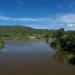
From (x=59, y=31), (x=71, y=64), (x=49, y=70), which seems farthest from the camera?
(x=59, y=31)

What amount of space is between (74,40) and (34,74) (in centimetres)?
2100

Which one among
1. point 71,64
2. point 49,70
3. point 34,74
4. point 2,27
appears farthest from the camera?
point 2,27

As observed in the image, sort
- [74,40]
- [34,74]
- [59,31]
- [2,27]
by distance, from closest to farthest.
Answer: [34,74] → [74,40] → [59,31] → [2,27]

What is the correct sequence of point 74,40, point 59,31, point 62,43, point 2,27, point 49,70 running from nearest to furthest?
1. point 49,70
2. point 74,40
3. point 62,43
4. point 59,31
5. point 2,27

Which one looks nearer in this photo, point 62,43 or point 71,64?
point 71,64

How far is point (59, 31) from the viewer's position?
202 feet

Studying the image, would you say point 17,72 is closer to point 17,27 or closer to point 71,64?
point 71,64

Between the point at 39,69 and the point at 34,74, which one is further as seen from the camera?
the point at 39,69

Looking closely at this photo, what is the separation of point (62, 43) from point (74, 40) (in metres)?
5.60

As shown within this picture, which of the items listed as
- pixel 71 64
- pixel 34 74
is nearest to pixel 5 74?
pixel 34 74

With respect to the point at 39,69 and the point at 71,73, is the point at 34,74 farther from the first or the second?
the point at 71,73

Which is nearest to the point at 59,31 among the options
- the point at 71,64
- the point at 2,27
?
the point at 71,64

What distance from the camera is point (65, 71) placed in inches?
802

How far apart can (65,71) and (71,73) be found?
0.91 meters
